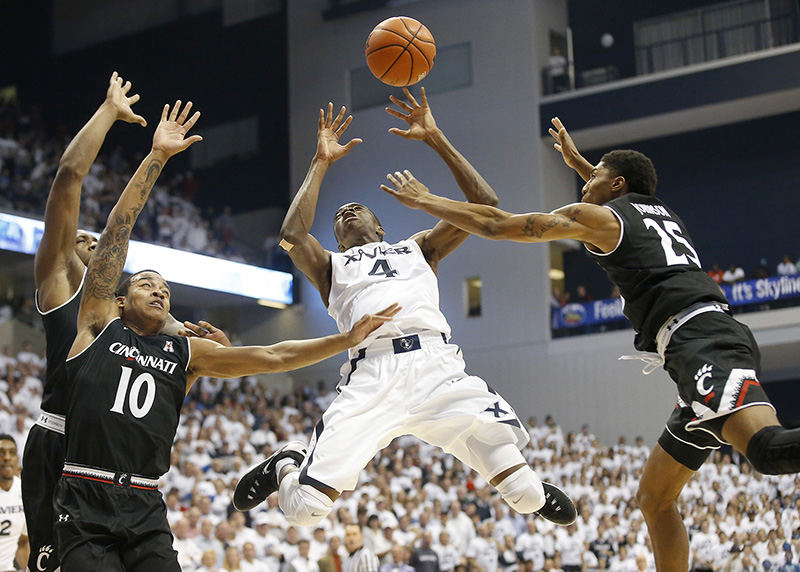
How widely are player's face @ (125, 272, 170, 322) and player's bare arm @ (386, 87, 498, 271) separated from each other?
1.96 m

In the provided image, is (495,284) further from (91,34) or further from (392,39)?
(392,39)

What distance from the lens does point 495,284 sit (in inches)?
1037

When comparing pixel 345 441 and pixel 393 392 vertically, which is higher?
pixel 393 392

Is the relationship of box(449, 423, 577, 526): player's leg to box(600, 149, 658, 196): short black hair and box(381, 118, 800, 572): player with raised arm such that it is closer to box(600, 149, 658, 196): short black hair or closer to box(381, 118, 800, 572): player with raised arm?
box(381, 118, 800, 572): player with raised arm

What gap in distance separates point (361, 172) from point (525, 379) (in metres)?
7.37

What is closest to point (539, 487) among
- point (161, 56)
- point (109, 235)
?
point (109, 235)

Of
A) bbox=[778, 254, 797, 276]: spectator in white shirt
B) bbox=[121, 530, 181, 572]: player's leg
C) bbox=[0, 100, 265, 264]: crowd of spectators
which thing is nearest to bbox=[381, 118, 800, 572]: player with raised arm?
bbox=[121, 530, 181, 572]: player's leg

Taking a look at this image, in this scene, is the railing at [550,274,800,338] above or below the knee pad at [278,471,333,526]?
above

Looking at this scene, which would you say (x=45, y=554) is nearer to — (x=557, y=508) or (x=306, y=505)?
(x=306, y=505)

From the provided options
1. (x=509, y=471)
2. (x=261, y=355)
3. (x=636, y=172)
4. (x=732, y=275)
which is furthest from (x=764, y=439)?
(x=732, y=275)

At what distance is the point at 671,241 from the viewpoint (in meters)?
5.35

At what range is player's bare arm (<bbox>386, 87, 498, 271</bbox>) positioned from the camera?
6.59 metres

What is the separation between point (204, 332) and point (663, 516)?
2.84 meters

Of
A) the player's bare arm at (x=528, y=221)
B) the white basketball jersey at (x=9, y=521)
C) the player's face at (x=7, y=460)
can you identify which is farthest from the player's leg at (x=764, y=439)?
the white basketball jersey at (x=9, y=521)
